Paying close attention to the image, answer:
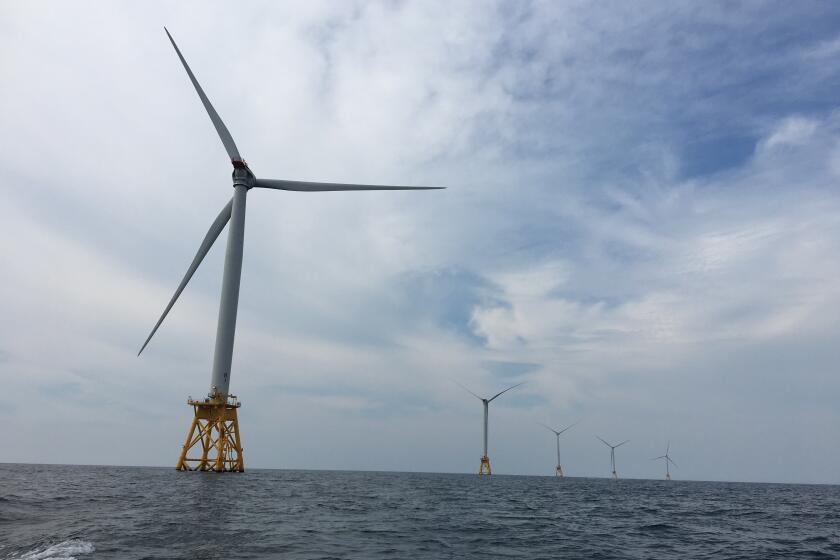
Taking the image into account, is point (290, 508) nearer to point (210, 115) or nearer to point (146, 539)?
point (146, 539)

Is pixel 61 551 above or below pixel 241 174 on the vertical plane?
below

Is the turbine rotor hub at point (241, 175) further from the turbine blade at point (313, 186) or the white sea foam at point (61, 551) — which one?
the white sea foam at point (61, 551)

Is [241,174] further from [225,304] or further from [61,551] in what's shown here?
[61,551]

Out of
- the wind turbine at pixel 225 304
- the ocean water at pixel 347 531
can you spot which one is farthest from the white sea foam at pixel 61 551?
the wind turbine at pixel 225 304

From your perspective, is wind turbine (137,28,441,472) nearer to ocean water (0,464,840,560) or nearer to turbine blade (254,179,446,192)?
turbine blade (254,179,446,192)

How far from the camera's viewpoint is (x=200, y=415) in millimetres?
79312

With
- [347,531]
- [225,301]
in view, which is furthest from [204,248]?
[347,531]

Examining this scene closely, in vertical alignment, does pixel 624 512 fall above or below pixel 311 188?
below

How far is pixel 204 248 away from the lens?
91.1 metres

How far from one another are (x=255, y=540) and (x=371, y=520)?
1221 centimetres

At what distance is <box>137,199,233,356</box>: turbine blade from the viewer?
3403 inches

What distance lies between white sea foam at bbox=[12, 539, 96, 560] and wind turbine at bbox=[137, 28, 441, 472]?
189 ft

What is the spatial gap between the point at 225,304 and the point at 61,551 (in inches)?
2507

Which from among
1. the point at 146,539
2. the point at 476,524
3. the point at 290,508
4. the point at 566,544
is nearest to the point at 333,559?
the point at 146,539
